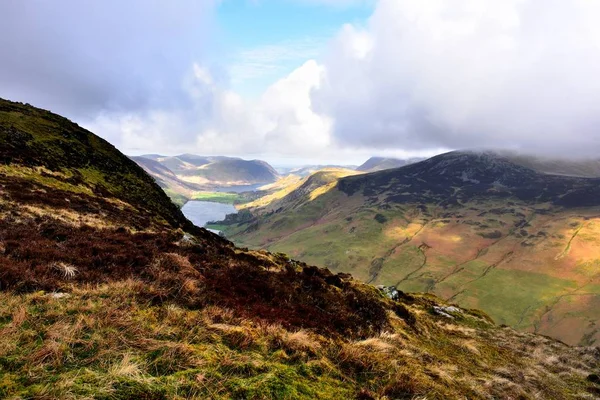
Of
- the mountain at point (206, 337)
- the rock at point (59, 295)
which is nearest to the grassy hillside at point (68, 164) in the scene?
the mountain at point (206, 337)

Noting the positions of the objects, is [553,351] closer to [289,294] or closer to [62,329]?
[289,294]

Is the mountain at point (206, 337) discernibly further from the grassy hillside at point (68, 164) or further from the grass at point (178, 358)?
the grassy hillside at point (68, 164)

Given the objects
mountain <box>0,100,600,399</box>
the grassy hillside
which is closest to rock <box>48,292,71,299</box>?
mountain <box>0,100,600,399</box>

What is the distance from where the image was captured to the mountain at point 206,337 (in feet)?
23.6

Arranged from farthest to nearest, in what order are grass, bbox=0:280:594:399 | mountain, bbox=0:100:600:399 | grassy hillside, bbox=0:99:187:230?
grassy hillside, bbox=0:99:187:230
mountain, bbox=0:100:600:399
grass, bbox=0:280:594:399

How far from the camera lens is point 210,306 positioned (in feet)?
39.1

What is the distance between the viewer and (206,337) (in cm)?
951

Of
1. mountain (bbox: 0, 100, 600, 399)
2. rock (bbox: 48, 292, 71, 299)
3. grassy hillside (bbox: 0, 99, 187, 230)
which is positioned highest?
grassy hillside (bbox: 0, 99, 187, 230)

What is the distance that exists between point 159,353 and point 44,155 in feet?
182

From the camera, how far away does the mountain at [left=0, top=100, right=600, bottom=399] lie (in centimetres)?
721

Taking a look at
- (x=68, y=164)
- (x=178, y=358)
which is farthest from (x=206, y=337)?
(x=68, y=164)

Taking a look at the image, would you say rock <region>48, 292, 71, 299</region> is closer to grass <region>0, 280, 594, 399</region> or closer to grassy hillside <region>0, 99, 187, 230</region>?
grass <region>0, 280, 594, 399</region>

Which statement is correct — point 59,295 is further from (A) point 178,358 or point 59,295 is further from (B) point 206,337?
(A) point 178,358

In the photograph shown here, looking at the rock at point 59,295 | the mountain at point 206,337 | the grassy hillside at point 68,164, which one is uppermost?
the grassy hillside at point 68,164
